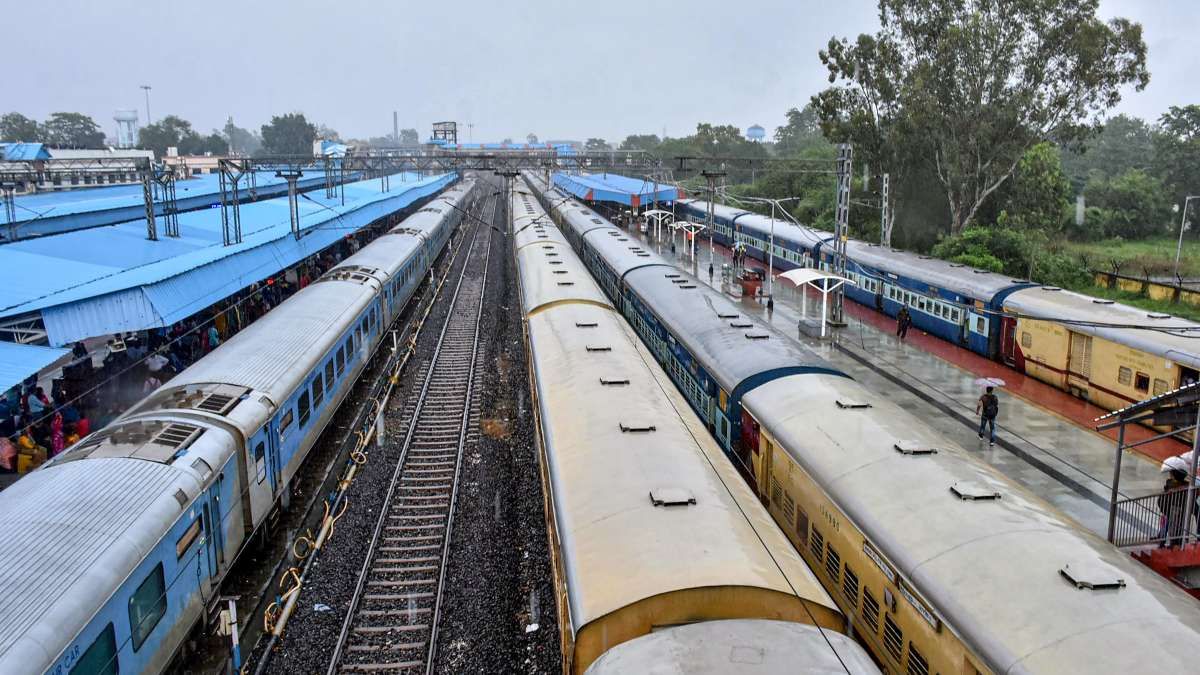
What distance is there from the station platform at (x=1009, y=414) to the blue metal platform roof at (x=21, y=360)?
1939 centimetres

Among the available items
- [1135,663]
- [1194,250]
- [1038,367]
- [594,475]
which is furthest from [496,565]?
[1194,250]

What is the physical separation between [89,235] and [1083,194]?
60.7 meters

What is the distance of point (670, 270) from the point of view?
963 inches

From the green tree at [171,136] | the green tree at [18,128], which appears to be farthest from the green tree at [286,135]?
the green tree at [18,128]

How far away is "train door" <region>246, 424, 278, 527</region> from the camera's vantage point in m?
12.7

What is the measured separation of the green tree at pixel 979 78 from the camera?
37.1 metres

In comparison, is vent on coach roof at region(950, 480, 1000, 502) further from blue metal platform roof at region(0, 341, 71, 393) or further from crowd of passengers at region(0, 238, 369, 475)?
blue metal platform roof at region(0, 341, 71, 393)

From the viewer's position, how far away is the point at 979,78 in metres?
39.6

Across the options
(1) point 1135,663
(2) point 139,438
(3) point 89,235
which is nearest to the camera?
(1) point 1135,663

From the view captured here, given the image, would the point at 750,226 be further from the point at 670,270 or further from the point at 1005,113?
the point at 670,270

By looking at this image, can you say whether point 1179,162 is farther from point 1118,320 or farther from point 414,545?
point 414,545

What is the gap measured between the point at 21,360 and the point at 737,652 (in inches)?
596

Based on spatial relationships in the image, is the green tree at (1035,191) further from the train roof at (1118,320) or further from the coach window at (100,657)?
the coach window at (100,657)

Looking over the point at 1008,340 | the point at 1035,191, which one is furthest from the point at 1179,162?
the point at 1008,340
